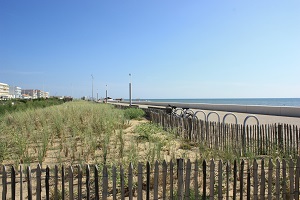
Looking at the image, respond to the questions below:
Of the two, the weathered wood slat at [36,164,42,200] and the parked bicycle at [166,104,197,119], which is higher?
the parked bicycle at [166,104,197,119]

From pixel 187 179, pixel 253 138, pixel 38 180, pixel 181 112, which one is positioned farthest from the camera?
pixel 181 112

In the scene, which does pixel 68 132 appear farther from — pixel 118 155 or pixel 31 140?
pixel 118 155

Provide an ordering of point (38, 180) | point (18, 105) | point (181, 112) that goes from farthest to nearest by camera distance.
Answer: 1. point (18, 105)
2. point (181, 112)
3. point (38, 180)

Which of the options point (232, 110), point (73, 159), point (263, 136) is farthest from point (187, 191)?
point (232, 110)

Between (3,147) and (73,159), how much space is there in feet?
5.63

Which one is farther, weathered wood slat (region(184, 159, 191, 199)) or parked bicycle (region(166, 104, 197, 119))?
parked bicycle (region(166, 104, 197, 119))

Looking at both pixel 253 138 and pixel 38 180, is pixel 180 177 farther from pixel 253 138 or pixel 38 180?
pixel 253 138

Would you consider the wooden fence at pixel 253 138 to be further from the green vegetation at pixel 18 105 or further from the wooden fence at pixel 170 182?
the green vegetation at pixel 18 105

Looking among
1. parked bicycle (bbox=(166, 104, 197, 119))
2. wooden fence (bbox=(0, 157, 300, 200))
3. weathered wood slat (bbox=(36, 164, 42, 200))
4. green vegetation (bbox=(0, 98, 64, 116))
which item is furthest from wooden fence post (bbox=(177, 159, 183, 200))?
green vegetation (bbox=(0, 98, 64, 116))

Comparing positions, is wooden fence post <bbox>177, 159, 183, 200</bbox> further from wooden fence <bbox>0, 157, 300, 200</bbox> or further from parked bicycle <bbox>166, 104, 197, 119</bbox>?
parked bicycle <bbox>166, 104, 197, 119</bbox>

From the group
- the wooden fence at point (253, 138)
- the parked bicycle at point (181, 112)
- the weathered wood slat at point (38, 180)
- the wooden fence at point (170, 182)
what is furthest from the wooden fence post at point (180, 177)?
the parked bicycle at point (181, 112)

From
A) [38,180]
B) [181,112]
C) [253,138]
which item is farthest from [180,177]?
[181,112]

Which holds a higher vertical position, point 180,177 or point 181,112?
point 181,112

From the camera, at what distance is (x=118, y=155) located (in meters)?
6.08
